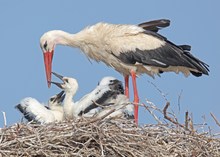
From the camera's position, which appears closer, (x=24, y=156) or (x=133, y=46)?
(x=24, y=156)

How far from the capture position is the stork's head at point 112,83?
13.1 m

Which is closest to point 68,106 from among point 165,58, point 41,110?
point 41,110

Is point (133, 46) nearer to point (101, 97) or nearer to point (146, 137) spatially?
point (101, 97)

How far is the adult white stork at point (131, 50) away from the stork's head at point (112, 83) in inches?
8.9

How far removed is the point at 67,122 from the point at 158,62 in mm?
3476

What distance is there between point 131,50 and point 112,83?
678mm

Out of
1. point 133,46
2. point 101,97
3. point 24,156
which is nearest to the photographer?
point 24,156

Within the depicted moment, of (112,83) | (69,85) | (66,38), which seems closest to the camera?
(112,83)

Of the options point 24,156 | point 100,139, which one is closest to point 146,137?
point 100,139

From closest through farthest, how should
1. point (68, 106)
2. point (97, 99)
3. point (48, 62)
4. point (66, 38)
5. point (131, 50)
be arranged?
point (97, 99), point (68, 106), point (131, 50), point (48, 62), point (66, 38)

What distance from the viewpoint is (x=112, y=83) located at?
13.1 m

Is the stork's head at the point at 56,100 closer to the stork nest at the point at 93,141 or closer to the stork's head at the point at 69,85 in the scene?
the stork's head at the point at 69,85

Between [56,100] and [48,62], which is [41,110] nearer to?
[56,100]

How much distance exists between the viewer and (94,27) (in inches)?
543
